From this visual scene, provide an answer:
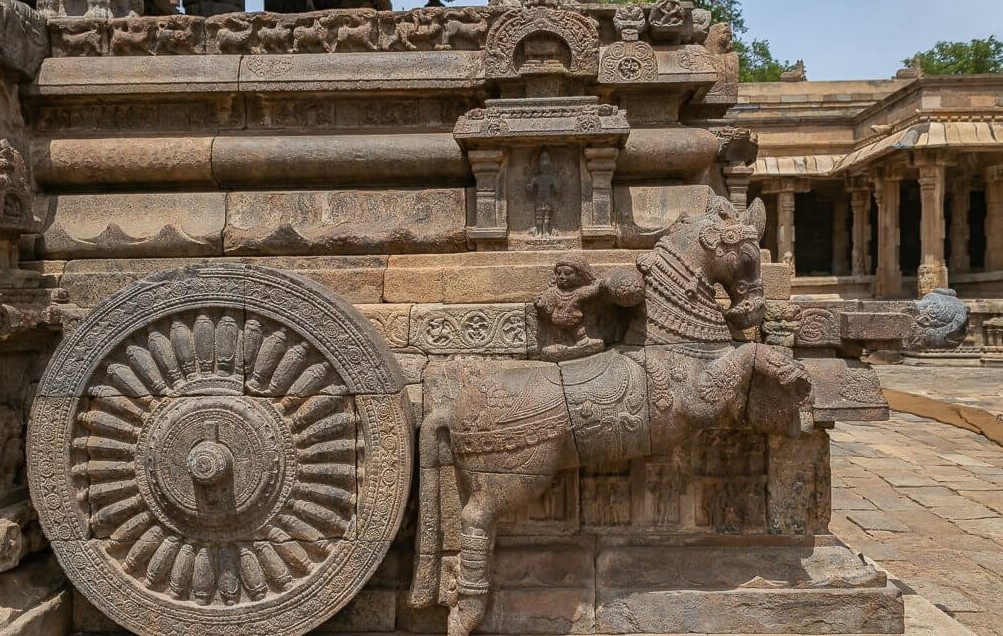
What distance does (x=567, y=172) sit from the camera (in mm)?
3867

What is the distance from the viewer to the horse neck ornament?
3234 millimetres

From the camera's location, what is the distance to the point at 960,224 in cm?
2438

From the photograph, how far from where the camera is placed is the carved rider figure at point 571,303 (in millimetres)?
3305

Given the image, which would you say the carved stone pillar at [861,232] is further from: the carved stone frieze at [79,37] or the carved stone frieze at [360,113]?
the carved stone frieze at [79,37]

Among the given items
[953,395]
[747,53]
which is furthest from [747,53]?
[953,395]

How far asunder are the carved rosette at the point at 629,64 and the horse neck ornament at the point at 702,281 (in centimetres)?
111

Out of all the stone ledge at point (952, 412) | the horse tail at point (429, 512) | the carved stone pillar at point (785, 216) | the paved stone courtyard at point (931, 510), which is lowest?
the paved stone courtyard at point (931, 510)

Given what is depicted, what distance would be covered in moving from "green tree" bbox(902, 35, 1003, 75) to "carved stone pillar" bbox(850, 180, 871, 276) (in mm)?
13840

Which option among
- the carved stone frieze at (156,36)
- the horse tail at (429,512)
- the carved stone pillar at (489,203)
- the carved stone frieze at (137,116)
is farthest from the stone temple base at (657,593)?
the carved stone frieze at (156,36)

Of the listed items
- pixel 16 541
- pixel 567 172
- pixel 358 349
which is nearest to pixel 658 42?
pixel 567 172

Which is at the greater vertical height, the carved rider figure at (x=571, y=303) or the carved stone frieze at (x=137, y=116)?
the carved stone frieze at (x=137, y=116)

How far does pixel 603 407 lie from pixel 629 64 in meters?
1.97

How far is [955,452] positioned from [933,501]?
244 cm

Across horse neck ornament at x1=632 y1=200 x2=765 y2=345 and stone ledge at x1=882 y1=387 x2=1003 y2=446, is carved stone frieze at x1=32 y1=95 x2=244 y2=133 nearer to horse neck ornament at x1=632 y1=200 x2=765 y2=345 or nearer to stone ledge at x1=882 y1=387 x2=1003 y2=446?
horse neck ornament at x1=632 y1=200 x2=765 y2=345
